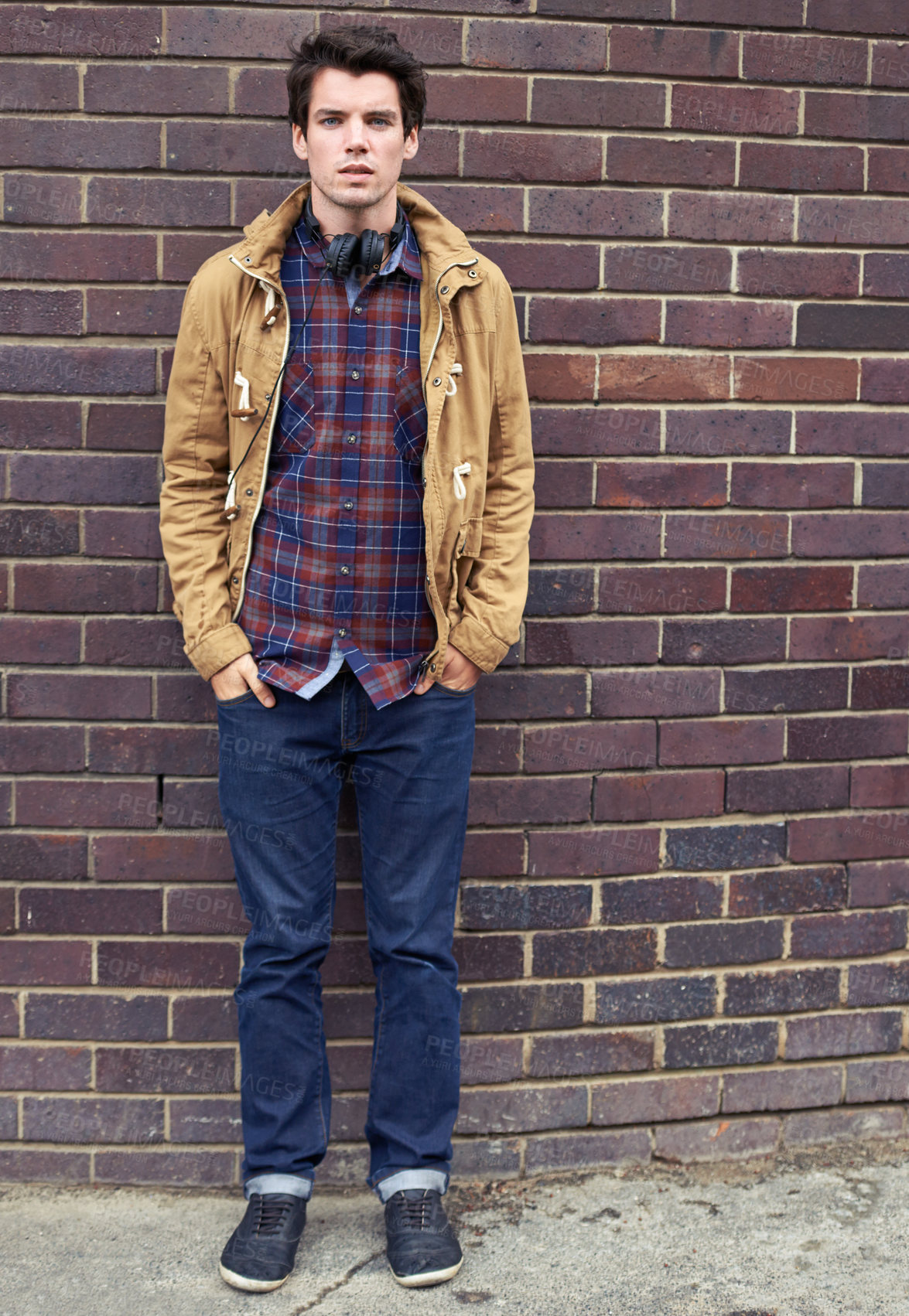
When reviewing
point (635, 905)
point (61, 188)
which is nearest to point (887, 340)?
point (635, 905)

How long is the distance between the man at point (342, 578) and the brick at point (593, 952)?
418 millimetres

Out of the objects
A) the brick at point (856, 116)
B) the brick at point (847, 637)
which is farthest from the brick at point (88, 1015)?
the brick at point (856, 116)

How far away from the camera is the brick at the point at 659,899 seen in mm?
3053

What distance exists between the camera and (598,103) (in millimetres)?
2838

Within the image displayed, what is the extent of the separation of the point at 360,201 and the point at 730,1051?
231cm

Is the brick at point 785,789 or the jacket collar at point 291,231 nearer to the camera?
the jacket collar at point 291,231

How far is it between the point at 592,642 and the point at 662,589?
227 millimetres

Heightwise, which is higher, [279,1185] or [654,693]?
[654,693]

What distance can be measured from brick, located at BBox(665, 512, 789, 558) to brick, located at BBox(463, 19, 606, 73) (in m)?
1.12

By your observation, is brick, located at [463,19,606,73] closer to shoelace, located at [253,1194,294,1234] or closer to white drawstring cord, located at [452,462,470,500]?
white drawstring cord, located at [452,462,470,500]

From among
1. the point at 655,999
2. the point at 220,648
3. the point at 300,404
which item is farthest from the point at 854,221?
the point at 655,999

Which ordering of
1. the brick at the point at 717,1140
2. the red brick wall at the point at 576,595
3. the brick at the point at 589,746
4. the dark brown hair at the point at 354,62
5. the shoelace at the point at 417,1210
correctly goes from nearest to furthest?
the dark brown hair at the point at 354,62 < the shoelace at the point at 417,1210 < the red brick wall at the point at 576,595 < the brick at the point at 589,746 < the brick at the point at 717,1140

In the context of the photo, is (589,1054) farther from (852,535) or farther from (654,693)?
(852,535)

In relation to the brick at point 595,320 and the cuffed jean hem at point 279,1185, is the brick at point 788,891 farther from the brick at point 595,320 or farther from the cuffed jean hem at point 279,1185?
the brick at point 595,320
